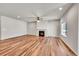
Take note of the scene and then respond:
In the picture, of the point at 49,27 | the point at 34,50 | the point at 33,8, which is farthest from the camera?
Result: the point at 49,27

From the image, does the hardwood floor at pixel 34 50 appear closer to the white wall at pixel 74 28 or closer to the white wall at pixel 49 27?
the white wall at pixel 74 28

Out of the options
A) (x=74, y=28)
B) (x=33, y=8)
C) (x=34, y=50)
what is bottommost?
(x=34, y=50)

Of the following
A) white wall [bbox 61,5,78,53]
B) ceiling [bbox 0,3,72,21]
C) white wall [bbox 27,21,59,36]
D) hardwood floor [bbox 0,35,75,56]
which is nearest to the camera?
white wall [bbox 61,5,78,53]

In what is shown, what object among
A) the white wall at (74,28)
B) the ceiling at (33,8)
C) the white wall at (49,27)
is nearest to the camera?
the white wall at (74,28)

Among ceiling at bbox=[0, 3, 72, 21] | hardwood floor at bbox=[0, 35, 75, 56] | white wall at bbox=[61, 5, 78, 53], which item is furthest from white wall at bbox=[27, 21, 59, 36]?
white wall at bbox=[61, 5, 78, 53]

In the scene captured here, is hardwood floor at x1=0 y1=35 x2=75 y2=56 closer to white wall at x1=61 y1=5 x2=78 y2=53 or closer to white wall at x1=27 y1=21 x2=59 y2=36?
white wall at x1=61 y1=5 x2=78 y2=53

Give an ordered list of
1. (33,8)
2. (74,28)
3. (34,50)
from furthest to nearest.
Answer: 1. (33,8)
2. (34,50)
3. (74,28)

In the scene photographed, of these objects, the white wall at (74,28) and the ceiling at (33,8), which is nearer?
the white wall at (74,28)

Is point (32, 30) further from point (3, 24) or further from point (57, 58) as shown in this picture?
point (57, 58)

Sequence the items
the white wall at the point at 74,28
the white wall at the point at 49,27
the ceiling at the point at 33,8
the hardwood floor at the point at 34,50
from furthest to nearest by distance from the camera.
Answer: the white wall at the point at 49,27 < the ceiling at the point at 33,8 < the hardwood floor at the point at 34,50 < the white wall at the point at 74,28

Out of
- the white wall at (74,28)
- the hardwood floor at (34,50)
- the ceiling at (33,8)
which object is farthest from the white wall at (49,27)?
the white wall at (74,28)

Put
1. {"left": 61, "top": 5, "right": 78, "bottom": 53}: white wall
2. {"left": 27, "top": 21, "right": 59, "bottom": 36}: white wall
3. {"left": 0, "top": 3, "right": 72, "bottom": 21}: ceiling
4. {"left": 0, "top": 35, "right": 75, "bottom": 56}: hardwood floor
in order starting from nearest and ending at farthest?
1. {"left": 61, "top": 5, "right": 78, "bottom": 53}: white wall
2. {"left": 0, "top": 35, "right": 75, "bottom": 56}: hardwood floor
3. {"left": 0, "top": 3, "right": 72, "bottom": 21}: ceiling
4. {"left": 27, "top": 21, "right": 59, "bottom": 36}: white wall

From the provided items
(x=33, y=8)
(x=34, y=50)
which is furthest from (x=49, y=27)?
(x=34, y=50)

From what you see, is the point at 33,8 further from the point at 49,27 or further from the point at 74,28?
the point at 49,27
